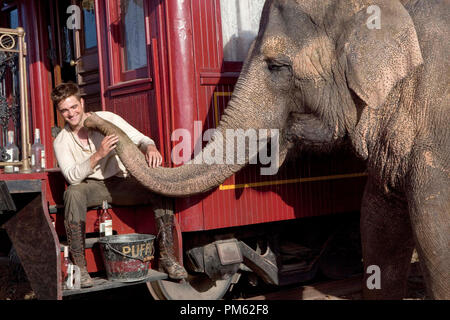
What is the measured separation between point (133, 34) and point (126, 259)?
2095mm

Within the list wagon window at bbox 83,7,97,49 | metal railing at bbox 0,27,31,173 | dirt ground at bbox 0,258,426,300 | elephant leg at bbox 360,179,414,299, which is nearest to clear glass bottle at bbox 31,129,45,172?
metal railing at bbox 0,27,31,173

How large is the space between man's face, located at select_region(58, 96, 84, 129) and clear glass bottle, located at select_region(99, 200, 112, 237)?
818mm

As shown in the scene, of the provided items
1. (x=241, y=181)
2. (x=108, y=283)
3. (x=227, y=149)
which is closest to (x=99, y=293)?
(x=108, y=283)

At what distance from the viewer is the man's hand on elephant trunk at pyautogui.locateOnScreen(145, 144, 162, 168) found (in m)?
4.23

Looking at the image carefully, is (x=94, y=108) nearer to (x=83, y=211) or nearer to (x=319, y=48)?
(x=83, y=211)

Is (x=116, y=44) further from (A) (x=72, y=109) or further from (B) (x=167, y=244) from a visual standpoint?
(B) (x=167, y=244)

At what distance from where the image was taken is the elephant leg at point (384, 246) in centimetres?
411

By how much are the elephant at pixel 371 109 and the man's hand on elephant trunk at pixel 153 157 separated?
0.67 feet

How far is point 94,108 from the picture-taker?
21.9 feet

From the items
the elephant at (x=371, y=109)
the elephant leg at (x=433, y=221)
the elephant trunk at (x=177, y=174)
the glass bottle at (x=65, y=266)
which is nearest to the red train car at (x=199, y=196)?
the glass bottle at (x=65, y=266)

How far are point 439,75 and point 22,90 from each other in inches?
126

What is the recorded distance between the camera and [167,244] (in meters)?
4.42

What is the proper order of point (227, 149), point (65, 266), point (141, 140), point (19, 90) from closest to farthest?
point (227, 149), point (65, 266), point (141, 140), point (19, 90)

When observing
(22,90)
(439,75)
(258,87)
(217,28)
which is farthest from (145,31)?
(439,75)
